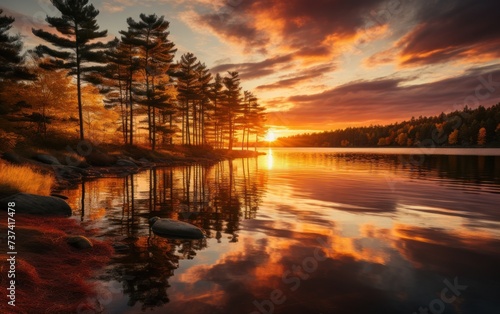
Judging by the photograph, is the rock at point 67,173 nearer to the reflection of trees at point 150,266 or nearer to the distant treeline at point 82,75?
the distant treeline at point 82,75

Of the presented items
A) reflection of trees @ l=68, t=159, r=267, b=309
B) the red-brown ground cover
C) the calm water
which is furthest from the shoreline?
reflection of trees @ l=68, t=159, r=267, b=309

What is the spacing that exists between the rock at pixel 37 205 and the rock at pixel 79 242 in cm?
366

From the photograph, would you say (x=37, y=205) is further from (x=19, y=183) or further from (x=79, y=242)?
(x=79, y=242)

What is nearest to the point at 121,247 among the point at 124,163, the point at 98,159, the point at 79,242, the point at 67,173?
the point at 79,242

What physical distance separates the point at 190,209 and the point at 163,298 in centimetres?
759

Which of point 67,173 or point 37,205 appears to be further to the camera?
point 67,173

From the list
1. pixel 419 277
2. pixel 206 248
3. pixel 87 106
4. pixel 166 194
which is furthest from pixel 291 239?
pixel 87 106

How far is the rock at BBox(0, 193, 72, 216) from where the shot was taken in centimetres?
953

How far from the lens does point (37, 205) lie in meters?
9.99

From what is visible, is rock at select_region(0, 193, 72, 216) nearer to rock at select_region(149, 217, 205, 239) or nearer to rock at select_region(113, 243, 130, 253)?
rock at select_region(149, 217, 205, 239)

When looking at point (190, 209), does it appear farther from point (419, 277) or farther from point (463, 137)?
point (463, 137)

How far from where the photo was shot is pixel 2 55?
2386 cm

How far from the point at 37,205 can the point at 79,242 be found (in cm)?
423

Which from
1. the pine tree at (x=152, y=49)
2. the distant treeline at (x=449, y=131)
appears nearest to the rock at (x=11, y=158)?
the pine tree at (x=152, y=49)
